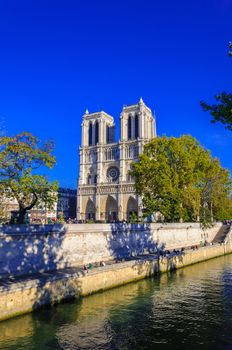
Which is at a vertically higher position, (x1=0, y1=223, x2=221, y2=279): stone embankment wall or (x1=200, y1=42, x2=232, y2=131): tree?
(x1=200, y1=42, x2=232, y2=131): tree

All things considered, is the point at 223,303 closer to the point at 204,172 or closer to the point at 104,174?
the point at 204,172

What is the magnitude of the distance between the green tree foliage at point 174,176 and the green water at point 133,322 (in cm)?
2319

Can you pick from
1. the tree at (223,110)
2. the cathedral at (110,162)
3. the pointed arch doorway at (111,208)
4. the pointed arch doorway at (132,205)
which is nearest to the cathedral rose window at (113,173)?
the cathedral at (110,162)

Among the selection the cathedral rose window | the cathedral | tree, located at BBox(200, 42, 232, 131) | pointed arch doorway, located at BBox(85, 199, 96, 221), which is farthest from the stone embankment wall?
pointed arch doorway, located at BBox(85, 199, 96, 221)

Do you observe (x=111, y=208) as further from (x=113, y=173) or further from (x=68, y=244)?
(x=68, y=244)

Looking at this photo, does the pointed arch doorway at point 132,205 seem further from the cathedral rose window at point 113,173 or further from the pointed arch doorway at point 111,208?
the cathedral rose window at point 113,173

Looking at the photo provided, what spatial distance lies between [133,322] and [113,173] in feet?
272

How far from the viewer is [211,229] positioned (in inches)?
2281

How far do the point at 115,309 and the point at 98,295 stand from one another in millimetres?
3480

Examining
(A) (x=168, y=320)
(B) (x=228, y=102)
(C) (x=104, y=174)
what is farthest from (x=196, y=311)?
(C) (x=104, y=174)

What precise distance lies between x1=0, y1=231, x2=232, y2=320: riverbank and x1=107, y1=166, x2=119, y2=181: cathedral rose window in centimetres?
6432

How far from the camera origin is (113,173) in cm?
10069

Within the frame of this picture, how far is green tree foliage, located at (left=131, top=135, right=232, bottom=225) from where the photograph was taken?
48.8m

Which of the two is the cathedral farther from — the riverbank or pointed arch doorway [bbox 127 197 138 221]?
the riverbank
